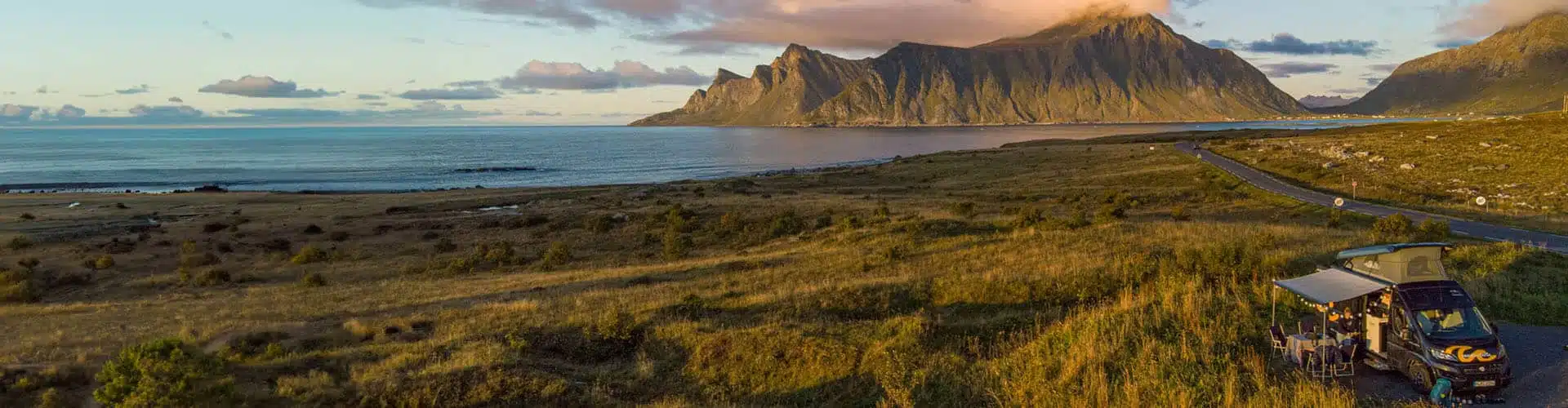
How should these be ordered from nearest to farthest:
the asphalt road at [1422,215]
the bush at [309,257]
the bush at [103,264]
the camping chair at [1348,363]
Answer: the camping chair at [1348,363] → the asphalt road at [1422,215] → the bush at [103,264] → the bush at [309,257]

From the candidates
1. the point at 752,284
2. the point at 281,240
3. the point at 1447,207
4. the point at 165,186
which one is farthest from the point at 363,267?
the point at 165,186

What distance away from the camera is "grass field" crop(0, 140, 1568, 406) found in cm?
1073

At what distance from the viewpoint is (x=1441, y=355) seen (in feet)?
30.2

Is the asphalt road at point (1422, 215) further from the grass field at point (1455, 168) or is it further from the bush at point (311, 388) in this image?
the bush at point (311, 388)

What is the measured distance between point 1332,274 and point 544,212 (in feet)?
144

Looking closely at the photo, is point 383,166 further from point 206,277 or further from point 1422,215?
point 1422,215

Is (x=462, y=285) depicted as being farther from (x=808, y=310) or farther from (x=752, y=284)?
(x=808, y=310)

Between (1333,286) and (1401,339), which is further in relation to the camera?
(1333,286)

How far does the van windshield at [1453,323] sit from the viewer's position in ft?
31.1

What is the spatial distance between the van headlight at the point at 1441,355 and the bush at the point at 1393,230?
45.7 ft

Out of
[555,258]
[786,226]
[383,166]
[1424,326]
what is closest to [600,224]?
[555,258]

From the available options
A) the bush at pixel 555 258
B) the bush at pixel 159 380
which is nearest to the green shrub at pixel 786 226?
the bush at pixel 555 258

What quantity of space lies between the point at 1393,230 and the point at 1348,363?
52.5ft

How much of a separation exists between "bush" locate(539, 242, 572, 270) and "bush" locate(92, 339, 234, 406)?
17.9 m
